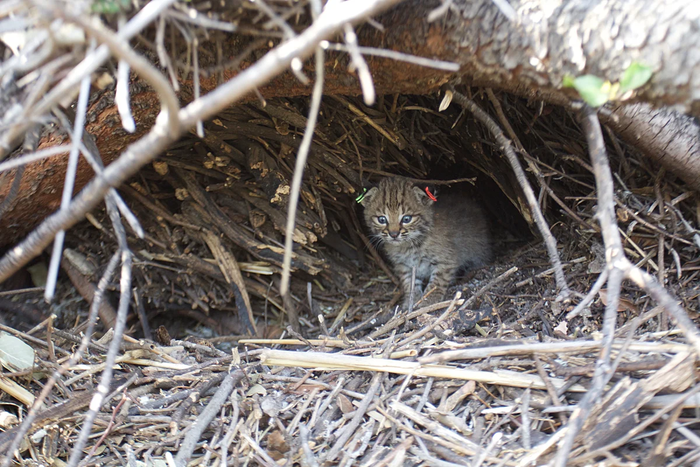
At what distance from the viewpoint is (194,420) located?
8.13ft

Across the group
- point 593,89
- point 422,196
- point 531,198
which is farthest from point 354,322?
point 593,89

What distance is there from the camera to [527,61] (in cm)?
205

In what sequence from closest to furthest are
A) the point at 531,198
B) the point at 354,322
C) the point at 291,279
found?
the point at 531,198
the point at 354,322
the point at 291,279

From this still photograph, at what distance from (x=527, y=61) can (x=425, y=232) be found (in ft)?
10.7

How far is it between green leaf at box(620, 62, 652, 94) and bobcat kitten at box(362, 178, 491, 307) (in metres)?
3.09

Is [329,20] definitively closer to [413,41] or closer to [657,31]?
[413,41]

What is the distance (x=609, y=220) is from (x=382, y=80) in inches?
53.6

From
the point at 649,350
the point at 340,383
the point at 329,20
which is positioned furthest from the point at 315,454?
the point at 329,20

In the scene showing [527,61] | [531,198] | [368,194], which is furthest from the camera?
[368,194]

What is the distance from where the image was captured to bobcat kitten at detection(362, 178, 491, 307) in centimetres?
498

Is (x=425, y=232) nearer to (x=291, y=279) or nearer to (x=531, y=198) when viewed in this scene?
(x=291, y=279)

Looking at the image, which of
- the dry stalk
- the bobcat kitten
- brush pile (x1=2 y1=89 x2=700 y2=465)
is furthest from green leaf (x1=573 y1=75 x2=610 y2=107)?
the bobcat kitten

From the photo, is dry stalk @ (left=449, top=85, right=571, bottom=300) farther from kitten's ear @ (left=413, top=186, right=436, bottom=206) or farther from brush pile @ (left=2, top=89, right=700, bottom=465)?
kitten's ear @ (left=413, top=186, right=436, bottom=206)

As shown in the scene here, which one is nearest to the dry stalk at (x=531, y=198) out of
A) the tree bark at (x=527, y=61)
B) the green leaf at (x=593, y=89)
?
the tree bark at (x=527, y=61)
